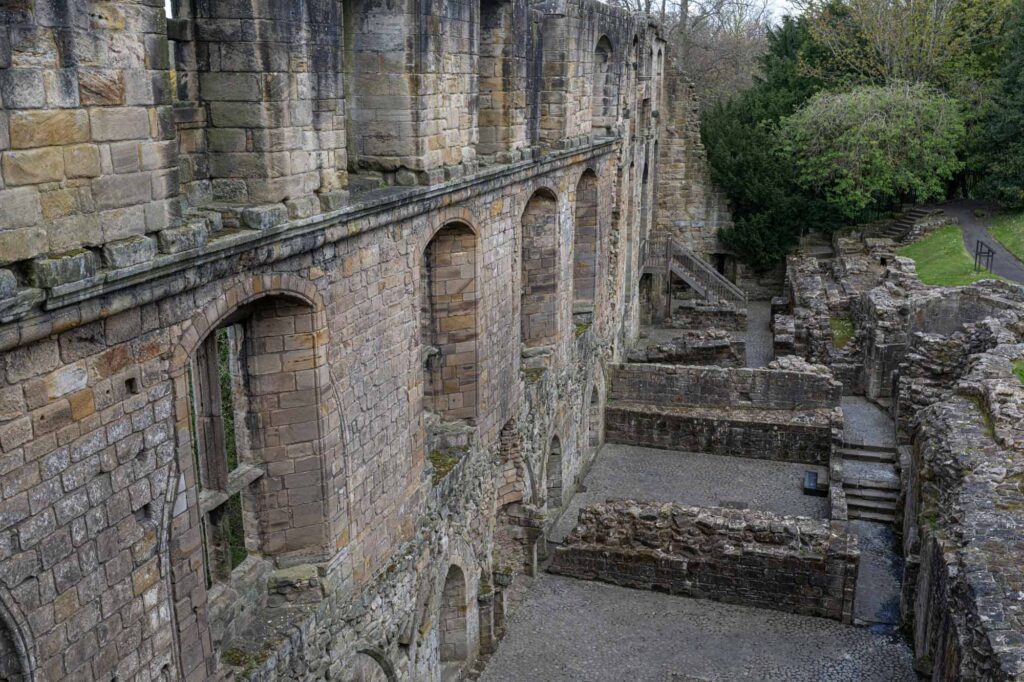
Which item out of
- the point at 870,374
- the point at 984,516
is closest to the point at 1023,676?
the point at 984,516

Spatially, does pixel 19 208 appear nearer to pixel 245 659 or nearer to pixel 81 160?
pixel 81 160

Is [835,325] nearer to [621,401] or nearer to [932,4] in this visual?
[621,401]

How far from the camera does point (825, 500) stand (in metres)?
15.5

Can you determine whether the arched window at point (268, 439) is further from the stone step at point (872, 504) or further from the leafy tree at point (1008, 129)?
the leafy tree at point (1008, 129)

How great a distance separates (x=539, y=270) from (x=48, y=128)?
9334 millimetres

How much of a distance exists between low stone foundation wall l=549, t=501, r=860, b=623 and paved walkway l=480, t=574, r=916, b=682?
0.66ft

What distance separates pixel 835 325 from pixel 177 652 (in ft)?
64.6

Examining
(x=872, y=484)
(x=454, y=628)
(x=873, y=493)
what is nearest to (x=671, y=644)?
(x=454, y=628)

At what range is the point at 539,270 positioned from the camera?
44.2ft

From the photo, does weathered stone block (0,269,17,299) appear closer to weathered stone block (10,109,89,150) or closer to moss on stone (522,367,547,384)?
weathered stone block (10,109,89,150)

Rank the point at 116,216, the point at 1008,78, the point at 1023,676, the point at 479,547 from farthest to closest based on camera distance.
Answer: the point at 1008,78
the point at 479,547
the point at 1023,676
the point at 116,216

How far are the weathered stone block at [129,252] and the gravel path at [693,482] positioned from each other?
33.5ft

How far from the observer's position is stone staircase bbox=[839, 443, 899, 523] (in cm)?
1534

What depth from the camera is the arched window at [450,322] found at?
10.2 meters
